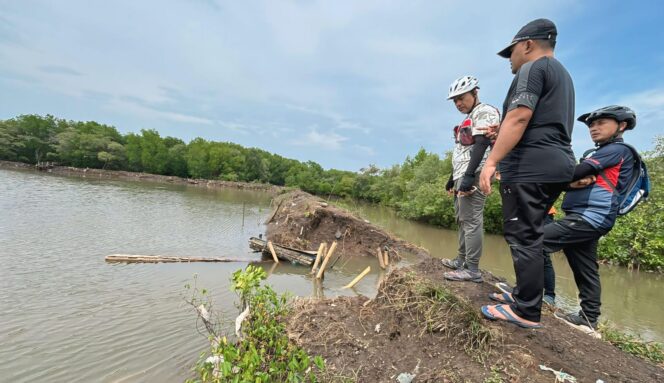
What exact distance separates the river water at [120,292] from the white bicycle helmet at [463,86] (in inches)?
185

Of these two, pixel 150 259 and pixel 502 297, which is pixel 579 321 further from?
pixel 150 259

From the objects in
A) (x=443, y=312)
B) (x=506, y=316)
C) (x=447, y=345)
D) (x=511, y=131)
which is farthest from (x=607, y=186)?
(x=447, y=345)

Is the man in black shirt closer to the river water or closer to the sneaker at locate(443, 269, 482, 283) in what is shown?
the sneaker at locate(443, 269, 482, 283)

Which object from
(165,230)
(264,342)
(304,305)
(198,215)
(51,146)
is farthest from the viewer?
(51,146)

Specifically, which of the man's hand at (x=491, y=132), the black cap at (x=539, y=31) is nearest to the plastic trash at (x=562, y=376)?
the man's hand at (x=491, y=132)

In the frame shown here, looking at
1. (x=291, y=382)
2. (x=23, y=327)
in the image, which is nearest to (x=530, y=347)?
(x=291, y=382)

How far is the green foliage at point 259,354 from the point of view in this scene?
7.90 feet

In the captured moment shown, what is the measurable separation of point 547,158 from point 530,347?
1513 mm

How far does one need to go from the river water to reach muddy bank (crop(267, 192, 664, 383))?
6.36 ft

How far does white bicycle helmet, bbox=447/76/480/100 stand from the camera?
3.71 metres

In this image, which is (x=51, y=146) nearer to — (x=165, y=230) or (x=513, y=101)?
(x=165, y=230)

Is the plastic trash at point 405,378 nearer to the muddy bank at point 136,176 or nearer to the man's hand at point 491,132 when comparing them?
the man's hand at point 491,132

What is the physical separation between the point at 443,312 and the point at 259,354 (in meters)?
1.77

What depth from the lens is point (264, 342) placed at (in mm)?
3049
